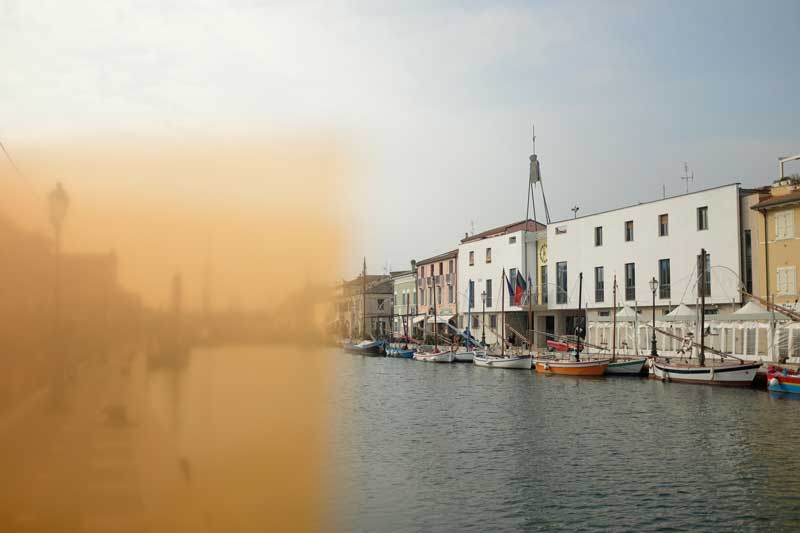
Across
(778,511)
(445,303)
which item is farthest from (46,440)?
(445,303)

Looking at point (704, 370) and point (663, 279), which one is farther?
point (663, 279)

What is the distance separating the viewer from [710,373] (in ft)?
143

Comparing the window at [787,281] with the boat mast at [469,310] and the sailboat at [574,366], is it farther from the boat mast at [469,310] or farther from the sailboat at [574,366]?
the boat mast at [469,310]

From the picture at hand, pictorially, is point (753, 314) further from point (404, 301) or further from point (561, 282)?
point (404, 301)

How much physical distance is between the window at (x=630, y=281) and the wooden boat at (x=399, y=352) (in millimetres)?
31348

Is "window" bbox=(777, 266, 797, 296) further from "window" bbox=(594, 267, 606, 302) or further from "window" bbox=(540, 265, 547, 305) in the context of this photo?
"window" bbox=(540, 265, 547, 305)

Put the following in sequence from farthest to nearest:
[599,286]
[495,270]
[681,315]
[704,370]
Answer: [495,270]
[599,286]
[681,315]
[704,370]

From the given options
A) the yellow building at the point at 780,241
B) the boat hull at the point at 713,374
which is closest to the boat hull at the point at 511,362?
the boat hull at the point at 713,374

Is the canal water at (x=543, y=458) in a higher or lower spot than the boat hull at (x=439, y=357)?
higher

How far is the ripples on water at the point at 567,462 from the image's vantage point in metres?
16.5

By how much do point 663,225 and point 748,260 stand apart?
850 cm

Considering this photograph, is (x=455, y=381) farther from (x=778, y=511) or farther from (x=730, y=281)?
(x=778, y=511)

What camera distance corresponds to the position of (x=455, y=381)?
52.0 meters

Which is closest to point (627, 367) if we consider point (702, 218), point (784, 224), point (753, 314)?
point (753, 314)
